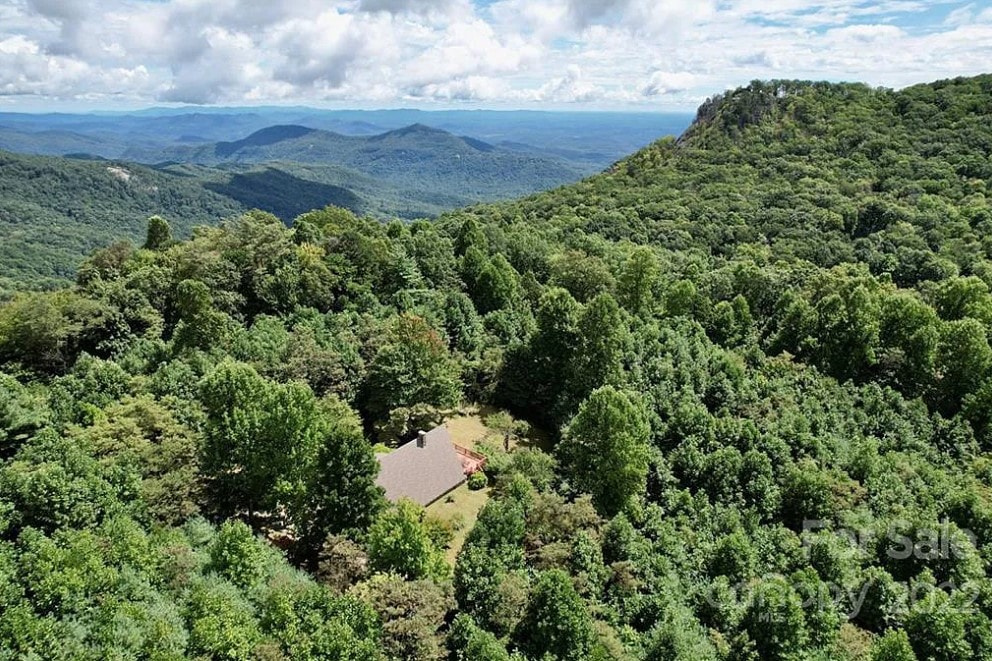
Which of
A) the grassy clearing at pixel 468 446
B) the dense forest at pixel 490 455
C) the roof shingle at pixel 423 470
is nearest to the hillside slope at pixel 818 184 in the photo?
the dense forest at pixel 490 455

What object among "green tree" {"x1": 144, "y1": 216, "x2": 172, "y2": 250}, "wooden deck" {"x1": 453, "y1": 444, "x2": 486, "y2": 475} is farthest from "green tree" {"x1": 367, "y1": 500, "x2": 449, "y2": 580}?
"green tree" {"x1": 144, "y1": 216, "x2": 172, "y2": 250}

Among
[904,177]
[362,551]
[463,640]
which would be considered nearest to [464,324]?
[362,551]

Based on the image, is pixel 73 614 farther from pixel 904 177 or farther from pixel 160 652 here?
pixel 904 177

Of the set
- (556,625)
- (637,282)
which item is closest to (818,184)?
(637,282)

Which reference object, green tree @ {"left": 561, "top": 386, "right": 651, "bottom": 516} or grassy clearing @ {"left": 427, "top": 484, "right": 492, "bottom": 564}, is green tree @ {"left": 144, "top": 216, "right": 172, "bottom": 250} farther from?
green tree @ {"left": 561, "top": 386, "right": 651, "bottom": 516}

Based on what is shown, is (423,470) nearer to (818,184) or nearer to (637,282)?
(637,282)

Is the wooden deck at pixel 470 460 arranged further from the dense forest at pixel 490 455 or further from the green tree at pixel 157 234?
the green tree at pixel 157 234
